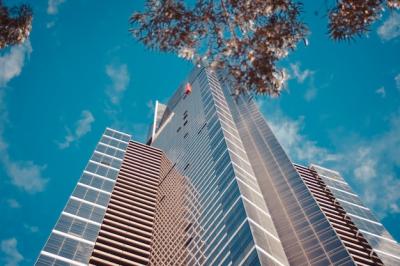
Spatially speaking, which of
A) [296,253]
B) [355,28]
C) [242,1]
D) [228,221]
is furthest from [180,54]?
[296,253]

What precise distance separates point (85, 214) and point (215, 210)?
28.1m

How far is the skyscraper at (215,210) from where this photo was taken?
76.8m

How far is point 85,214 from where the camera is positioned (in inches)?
3489

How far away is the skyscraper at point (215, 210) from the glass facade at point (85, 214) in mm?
245

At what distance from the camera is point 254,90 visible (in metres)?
15.6

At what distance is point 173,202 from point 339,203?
148ft

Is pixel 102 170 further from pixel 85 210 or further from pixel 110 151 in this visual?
pixel 85 210


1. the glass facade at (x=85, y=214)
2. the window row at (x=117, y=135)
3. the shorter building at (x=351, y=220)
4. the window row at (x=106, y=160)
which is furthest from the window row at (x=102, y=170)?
the shorter building at (x=351, y=220)

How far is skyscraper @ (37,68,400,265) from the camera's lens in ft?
252

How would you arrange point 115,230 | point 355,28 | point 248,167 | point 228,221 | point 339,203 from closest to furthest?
1. point 355,28
2. point 228,221
3. point 115,230
4. point 248,167
5. point 339,203

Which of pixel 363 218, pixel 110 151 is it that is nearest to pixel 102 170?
pixel 110 151

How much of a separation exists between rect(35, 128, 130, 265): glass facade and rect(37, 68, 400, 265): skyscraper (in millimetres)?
245

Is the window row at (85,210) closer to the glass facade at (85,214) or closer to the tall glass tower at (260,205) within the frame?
Result: the glass facade at (85,214)

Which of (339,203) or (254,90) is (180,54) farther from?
(339,203)
